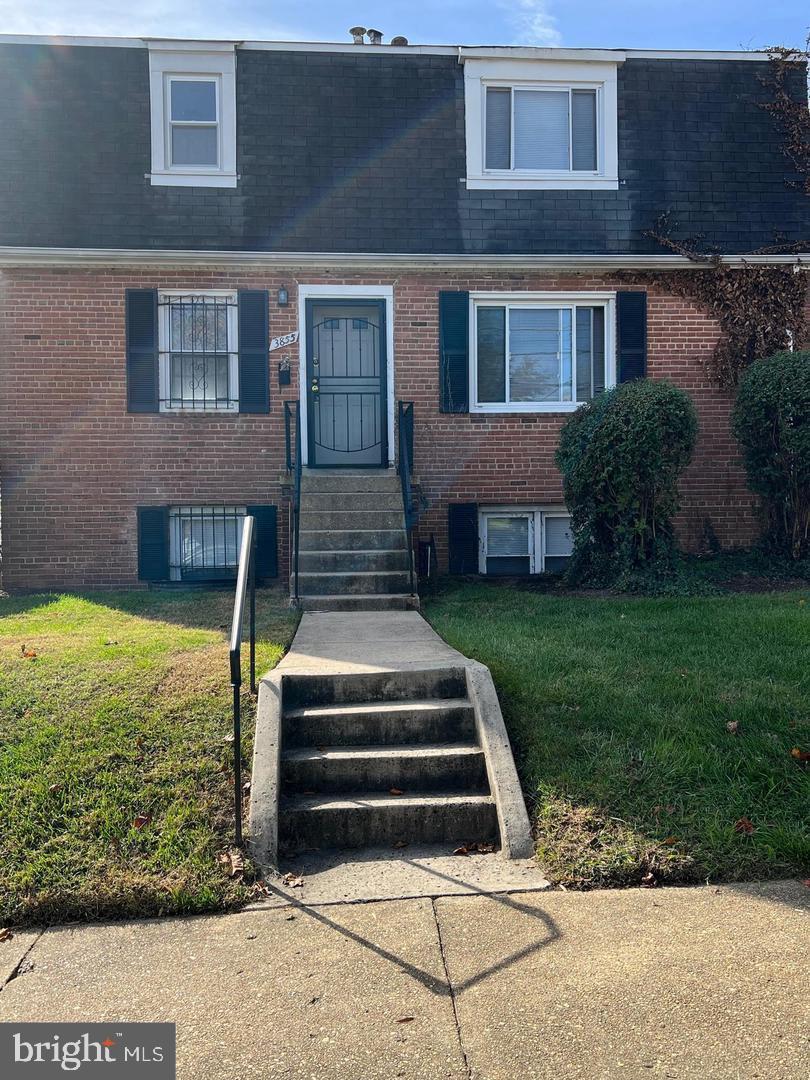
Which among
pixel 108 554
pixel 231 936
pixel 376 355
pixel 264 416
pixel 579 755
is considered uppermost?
pixel 376 355

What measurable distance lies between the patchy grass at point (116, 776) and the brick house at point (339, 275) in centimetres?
434

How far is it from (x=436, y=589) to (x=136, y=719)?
16.9 feet

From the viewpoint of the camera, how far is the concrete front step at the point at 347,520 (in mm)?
9672

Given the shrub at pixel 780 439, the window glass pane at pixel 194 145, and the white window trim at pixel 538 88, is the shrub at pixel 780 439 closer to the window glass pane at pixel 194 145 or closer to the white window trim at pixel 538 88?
the white window trim at pixel 538 88

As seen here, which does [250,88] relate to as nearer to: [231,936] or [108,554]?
[108,554]

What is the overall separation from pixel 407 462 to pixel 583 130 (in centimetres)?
516

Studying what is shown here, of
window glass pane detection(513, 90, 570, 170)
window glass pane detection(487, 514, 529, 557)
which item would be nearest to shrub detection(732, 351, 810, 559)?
window glass pane detection(487, 514, 529, 557)

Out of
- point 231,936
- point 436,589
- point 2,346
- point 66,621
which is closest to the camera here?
point 231,936

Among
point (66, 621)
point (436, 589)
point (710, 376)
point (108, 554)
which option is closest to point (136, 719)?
point (66, 621)

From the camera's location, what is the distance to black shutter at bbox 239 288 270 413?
1077cm

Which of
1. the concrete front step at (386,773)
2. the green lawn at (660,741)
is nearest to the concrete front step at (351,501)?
the green lawn at (660,741)

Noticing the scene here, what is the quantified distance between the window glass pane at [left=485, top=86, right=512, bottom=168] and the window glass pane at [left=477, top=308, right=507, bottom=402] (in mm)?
1883

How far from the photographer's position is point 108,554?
10688 mm

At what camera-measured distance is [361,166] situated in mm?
11047
